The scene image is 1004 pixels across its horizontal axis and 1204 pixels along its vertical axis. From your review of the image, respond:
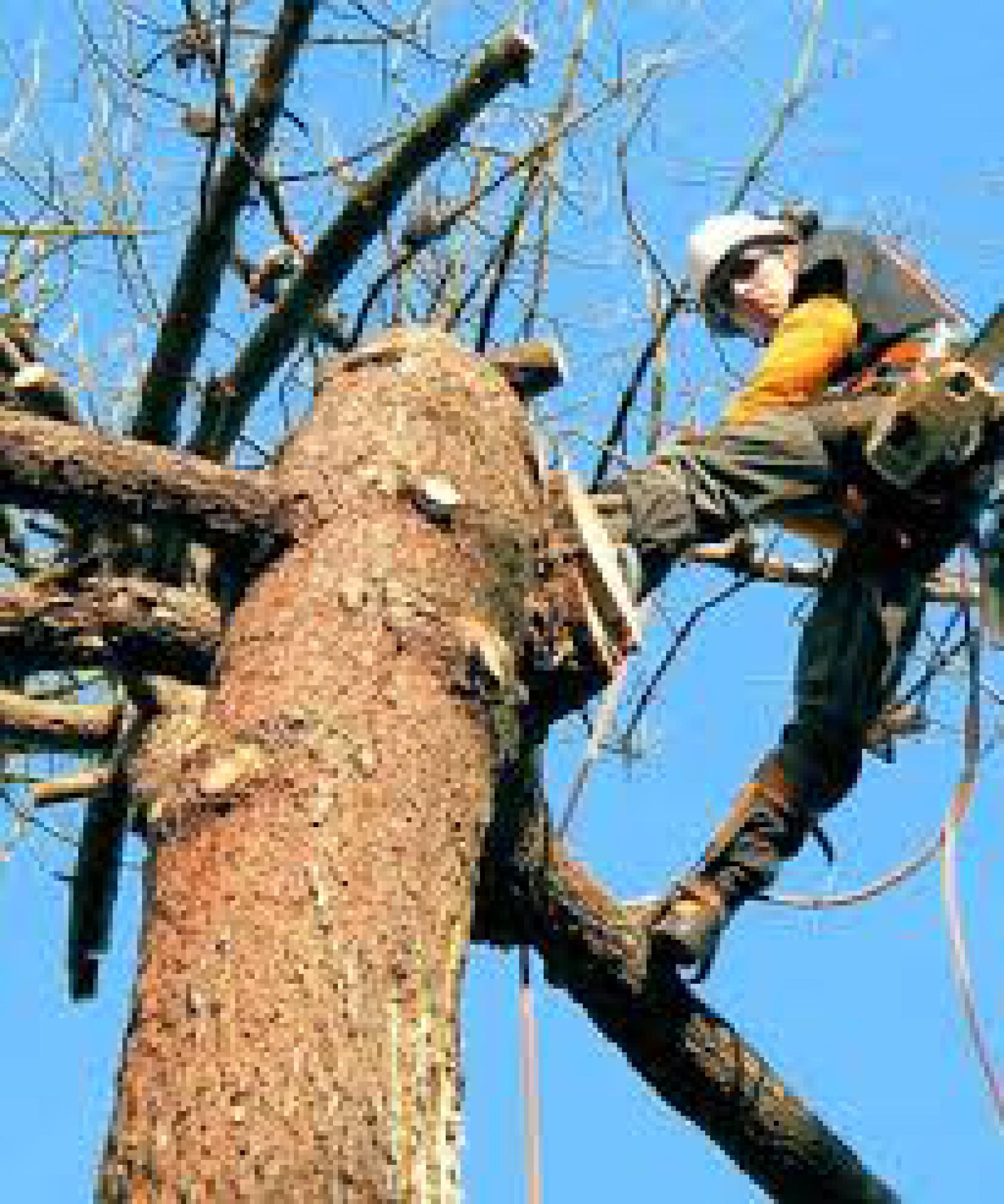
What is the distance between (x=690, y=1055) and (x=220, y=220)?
1.77 meters

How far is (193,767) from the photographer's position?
2.65 m

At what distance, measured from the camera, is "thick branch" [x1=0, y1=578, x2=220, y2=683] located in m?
3.14

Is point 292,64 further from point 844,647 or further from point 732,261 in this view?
point 844,647

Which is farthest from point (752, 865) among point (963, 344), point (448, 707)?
point (448, 707)

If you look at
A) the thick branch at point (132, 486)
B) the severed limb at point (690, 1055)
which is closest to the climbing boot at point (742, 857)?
the severed limb at point (690, 1055)

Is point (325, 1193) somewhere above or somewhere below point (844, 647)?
below

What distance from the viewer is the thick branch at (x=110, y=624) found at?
3.14m

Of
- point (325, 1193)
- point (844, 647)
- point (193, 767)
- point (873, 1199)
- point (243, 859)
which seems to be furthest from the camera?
point (844, 647)

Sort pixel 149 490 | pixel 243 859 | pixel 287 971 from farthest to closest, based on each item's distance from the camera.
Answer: pixel 149 490 → pixel 243 859 → pixel 287 971

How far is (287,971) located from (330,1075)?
13 centimetres

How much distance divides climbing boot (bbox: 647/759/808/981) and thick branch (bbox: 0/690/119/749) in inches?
41.3

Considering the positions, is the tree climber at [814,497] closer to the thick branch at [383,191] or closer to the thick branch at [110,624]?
the thick branch at [383,191]

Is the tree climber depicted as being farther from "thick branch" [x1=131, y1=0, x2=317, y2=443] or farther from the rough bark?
"thick branch" [x1=131, y1=0, x2=317, y2=443]

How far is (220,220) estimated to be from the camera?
427 centimetres
